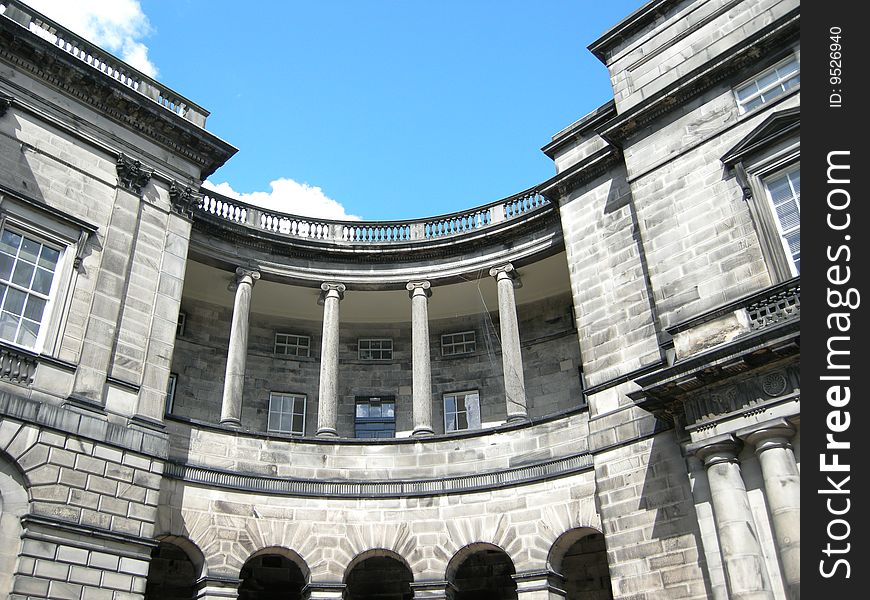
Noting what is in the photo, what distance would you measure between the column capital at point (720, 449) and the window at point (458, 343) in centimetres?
1221

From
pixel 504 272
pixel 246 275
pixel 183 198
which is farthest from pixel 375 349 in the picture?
pixel 183 198

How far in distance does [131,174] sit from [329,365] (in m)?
6.95

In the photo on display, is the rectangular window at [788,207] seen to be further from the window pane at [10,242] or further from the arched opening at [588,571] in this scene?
the window pane at [10,242]

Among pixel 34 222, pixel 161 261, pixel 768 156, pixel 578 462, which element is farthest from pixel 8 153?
pixel 768 156

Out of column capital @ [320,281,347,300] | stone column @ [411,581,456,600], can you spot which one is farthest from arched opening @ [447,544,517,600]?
column capital @ [320,281,347,300]

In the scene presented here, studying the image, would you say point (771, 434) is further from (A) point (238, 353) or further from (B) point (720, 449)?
(A) point (238, 353)

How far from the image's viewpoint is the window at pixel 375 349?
25375mm

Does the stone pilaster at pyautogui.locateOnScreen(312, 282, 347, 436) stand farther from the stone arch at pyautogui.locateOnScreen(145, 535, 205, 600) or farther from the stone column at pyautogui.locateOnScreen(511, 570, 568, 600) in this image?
the stone column at pyautogui.locateOnScreen(511, 570, 568, 600)

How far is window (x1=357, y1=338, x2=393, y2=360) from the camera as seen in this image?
25.4 m

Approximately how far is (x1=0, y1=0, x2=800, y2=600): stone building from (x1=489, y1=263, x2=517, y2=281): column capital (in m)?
0.07

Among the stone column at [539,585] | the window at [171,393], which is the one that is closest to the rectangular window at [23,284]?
the window at [171,393]

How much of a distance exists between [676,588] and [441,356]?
12.6m

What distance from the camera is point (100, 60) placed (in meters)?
18.8

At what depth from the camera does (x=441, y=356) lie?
82.2ft
